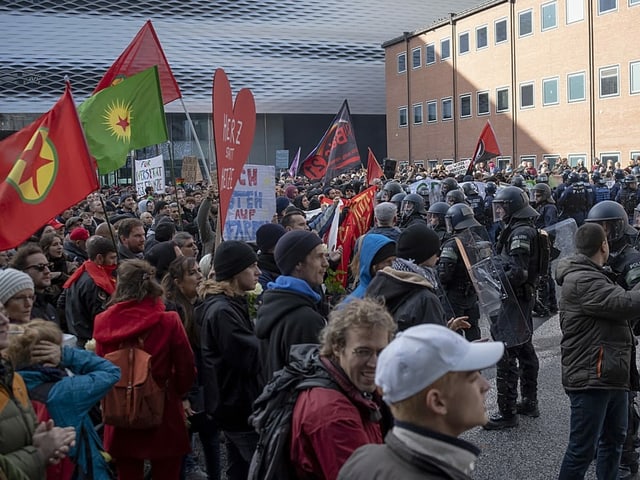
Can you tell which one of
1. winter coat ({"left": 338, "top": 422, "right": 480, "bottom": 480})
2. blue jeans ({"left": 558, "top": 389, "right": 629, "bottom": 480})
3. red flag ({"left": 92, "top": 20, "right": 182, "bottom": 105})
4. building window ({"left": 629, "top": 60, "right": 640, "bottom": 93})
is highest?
building window ({"left": 629, "top": 60, "right": 640, "bottom": 93})

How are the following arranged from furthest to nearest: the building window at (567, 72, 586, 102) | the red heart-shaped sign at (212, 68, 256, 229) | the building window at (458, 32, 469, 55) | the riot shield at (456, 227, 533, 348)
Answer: the building window at (458, 32, 469, 55) < the building window at (567, 72, 586, 102) < the red heart-shaped sign at (212, 68, 256, 229) < the riot shield at (456, 227, 533, 348)

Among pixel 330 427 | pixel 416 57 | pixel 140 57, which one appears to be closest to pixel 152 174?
pixel 140 57

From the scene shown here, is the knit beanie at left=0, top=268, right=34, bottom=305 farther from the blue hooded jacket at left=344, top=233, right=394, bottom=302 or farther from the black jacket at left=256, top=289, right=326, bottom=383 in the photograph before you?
the blue hooded jacket at left=344, top=233, right=394, bottom=302

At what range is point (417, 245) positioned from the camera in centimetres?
532

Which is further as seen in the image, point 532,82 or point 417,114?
point 417,114

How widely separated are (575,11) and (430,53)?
43.9 feet

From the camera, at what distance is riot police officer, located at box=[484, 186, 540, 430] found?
6.45 m

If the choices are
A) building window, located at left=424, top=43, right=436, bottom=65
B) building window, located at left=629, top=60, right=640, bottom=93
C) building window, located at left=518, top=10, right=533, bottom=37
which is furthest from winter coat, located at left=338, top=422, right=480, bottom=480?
building window, located at left=424, top=43, right=436, bottom=65

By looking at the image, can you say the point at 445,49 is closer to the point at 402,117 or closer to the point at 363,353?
the point at 402,117

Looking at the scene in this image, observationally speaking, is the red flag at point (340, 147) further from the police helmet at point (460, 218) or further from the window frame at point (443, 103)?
the window frame at point (443, 103)

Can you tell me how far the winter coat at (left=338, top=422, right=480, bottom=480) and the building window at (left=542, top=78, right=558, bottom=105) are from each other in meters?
35.6

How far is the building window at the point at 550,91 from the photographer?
35447 mm

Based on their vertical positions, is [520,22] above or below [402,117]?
above

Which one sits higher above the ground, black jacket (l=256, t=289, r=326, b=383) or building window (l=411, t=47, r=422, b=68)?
building window (l=411, t=47, r=422, b=68)
